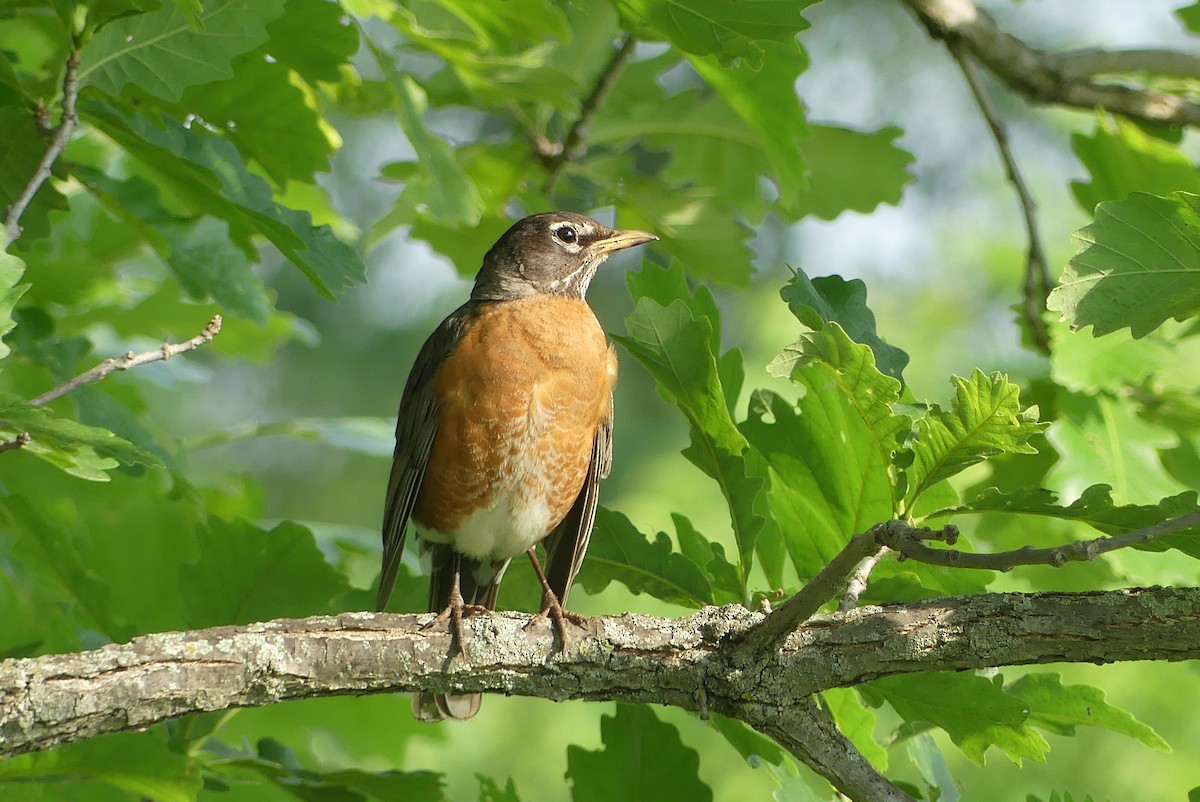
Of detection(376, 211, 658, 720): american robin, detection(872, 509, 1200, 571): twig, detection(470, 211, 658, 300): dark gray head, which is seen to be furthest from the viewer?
detection(470, 211, 658, 300): dark gray head

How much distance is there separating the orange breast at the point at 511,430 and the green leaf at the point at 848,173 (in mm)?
838

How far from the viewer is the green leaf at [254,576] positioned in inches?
99.3

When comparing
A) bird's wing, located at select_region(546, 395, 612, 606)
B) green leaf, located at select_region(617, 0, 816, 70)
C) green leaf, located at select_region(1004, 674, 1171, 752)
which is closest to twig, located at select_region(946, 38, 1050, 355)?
bird's wing, located at select_region(546, 395, 612, 606)

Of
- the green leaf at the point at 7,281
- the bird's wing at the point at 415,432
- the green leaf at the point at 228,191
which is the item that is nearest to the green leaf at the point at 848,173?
the bird's wing at the point at 415,432

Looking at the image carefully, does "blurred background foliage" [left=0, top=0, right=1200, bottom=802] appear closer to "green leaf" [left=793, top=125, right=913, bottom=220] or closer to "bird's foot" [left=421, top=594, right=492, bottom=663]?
"green leaf" [left=793, top=125, right=913, bottom=220]

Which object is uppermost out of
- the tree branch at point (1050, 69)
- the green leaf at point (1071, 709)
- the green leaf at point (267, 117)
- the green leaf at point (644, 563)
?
the tree branch at point (1050, 69)

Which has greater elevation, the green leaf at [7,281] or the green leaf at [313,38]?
the green leaf at [313,38]

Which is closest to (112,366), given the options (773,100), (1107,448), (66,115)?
(66,115)

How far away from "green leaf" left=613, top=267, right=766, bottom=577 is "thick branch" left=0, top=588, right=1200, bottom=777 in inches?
7.6

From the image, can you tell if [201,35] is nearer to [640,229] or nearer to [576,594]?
[640,229]

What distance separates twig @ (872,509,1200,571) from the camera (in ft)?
5.12

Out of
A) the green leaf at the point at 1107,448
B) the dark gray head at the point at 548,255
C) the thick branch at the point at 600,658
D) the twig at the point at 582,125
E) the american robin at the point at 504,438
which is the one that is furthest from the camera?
the dark gray head at the point at 548,255

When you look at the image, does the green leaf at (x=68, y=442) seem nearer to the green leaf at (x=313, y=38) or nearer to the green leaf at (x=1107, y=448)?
the green leaf at (x=313, y=38)

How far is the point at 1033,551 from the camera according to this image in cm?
158
